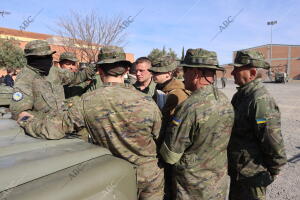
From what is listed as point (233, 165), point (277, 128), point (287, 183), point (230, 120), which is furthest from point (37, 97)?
point (287, 183)

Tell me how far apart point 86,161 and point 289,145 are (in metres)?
5.99

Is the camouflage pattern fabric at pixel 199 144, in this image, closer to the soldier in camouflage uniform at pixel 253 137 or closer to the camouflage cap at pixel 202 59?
the camouflage cap at pixel 202 59

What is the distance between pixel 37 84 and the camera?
9.07 feet

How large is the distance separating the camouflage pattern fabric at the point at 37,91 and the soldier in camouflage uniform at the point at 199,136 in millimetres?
1253

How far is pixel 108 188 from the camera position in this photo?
3.97ft

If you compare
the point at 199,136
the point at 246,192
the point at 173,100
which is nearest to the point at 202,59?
the point at 173,100

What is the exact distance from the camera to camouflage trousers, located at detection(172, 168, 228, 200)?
190 cm

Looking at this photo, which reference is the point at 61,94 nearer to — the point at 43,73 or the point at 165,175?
the point at 43,73

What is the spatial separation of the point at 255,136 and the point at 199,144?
A: 0.78 m

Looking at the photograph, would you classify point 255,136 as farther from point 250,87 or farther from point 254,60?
point 254,60

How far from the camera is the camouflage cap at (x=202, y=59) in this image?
74.9 inches

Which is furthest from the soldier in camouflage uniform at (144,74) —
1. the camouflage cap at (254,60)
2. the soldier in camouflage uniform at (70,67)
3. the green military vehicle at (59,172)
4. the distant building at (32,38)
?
the distant building at (32,38)

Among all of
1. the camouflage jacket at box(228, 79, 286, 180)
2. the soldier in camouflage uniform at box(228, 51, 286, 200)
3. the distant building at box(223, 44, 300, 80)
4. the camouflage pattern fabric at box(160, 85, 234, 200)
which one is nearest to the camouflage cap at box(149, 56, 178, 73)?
the soldier in camouflage uniform at box(228, 51, 286, 200)

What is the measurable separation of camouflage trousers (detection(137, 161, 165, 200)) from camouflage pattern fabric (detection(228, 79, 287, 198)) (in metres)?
0.95
